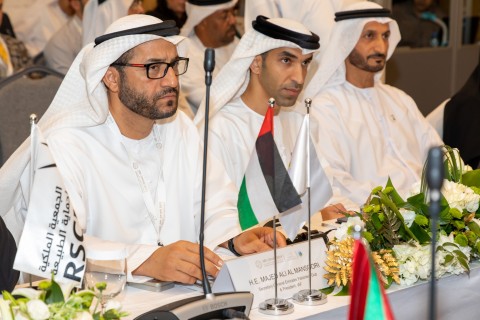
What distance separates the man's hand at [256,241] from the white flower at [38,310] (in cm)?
136

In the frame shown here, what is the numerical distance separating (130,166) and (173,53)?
485 millimetres

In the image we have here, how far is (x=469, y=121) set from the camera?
5875 mm

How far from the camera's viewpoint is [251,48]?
15.6 feet

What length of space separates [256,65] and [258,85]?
10 centimetres

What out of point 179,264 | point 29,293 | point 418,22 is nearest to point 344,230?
point 179,264

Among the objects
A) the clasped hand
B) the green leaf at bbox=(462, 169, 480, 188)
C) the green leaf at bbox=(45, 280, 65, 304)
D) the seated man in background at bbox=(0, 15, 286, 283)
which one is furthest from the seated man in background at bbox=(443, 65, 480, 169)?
the green leaf at bbox=(45, 280, 65, 304)

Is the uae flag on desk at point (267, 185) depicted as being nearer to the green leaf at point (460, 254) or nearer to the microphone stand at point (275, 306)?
the microphone stand at point (275, 306)

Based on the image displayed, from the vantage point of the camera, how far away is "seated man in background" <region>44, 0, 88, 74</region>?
774 centimetres

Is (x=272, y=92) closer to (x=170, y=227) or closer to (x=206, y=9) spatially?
(x=170, y=227)

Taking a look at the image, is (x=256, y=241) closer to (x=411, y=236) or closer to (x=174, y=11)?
(x=411, y=236)

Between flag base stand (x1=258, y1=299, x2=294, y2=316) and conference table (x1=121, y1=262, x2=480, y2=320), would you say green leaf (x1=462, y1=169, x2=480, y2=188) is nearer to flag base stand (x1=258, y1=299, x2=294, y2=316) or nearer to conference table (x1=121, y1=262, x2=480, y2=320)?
conference table (x1=121, y1=262, x2=480, y2=320)

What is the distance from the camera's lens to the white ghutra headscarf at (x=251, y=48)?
4.66m

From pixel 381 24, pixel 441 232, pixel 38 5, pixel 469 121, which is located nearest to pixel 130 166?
pixel 441 232

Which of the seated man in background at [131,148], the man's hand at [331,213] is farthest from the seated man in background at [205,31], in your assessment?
the seated man in background at [131,148]
